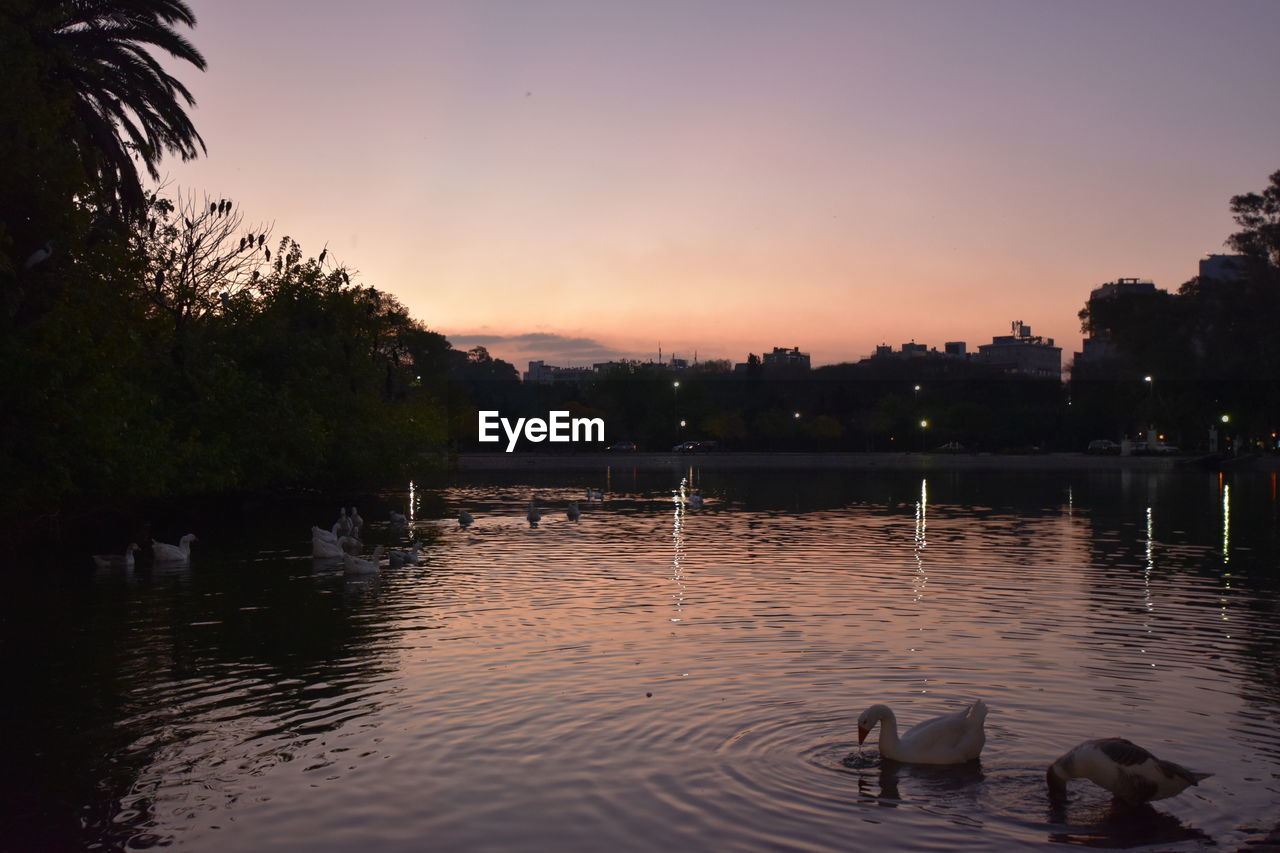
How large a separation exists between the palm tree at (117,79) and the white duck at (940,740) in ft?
82.5

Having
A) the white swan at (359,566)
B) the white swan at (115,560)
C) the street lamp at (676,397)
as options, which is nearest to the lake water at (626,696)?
the white swan at (359,566)

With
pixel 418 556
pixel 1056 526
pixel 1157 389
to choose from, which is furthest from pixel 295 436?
pixel 1157 389

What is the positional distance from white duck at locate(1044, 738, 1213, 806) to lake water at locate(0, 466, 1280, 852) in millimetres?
225

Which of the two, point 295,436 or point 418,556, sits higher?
point 295,436

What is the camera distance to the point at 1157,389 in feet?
322

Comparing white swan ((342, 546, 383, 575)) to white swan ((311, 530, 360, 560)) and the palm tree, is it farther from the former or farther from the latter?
the palm tree

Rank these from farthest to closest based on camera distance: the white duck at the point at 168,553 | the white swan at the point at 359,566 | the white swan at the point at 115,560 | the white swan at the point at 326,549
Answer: the white swan at the point at 326,549
the white duck at the point at 168,553
the white swan at the point at 115,560
the white swan at the point at 359,566

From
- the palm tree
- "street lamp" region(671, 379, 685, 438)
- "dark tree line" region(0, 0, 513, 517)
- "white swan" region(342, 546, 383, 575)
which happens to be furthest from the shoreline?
"white swan" region(342, 546, 383, 575)

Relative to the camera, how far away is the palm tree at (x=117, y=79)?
29250 mm

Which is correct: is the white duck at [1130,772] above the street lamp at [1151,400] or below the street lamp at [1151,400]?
below

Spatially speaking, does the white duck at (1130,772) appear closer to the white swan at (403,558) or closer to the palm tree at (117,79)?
the white swan at (403,558)

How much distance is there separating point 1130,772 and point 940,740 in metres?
1.67

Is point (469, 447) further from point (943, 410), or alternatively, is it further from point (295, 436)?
point (295, 436)

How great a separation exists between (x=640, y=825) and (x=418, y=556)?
18.4 m
